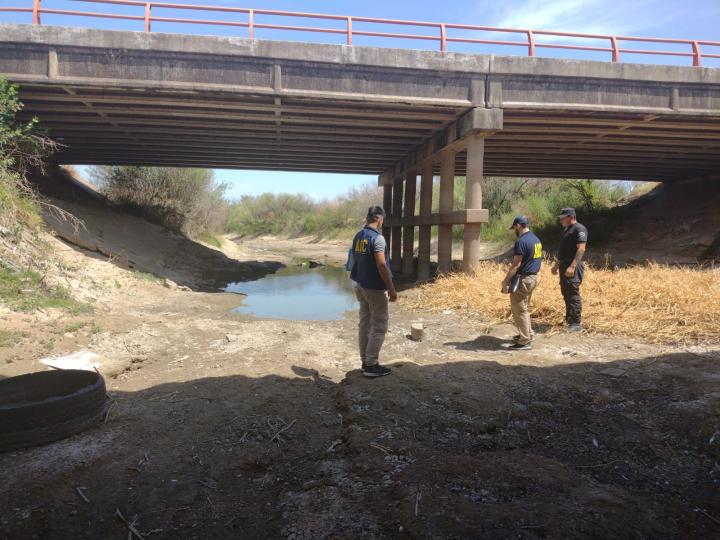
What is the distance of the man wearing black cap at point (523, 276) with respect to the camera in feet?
20.2

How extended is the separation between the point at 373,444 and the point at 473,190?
9.01 metres

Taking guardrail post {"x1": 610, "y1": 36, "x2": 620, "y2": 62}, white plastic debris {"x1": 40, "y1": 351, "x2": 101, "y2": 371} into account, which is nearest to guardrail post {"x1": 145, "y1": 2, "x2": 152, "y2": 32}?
white plastic debris {"x1": 40, "y1": 351, "x2": 101, "y2": 371}

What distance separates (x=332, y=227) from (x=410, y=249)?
80.8 feet

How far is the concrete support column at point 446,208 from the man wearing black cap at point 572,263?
19.0 ft

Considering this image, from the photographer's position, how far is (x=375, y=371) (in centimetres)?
503

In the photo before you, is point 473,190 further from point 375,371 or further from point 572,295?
point 375,371

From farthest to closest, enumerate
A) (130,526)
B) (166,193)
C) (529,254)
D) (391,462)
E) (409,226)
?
1. (166,193)
2. (409,226)
3. (529,254)
4. (391,462)
5. (130,526)

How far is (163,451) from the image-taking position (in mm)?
3355

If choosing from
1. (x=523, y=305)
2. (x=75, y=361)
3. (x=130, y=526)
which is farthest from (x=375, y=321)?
(x=75, y=361)

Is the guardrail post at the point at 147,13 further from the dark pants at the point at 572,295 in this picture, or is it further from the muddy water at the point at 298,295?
the dark pants at the point at 572,295

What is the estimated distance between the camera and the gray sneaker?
4988mm

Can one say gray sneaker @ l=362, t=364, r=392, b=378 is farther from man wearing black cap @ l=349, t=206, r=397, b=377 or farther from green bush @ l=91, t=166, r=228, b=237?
green bush @ l=91, t=166, r=228, b=237

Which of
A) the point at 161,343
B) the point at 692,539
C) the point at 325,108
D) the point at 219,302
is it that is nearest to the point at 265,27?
the point at 325,108

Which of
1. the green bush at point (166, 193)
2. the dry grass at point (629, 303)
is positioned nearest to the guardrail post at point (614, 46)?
the dry grass at point (629, 303)
